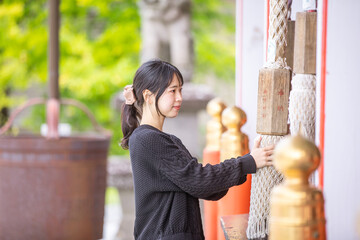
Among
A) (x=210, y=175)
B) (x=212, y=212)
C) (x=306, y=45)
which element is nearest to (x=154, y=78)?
(x=210, y=175)

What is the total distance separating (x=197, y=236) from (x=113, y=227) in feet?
11.7

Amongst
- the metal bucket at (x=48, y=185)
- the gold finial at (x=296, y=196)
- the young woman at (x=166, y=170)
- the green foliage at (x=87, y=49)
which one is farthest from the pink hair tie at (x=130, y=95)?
the green foliage at (x=87, y=49)

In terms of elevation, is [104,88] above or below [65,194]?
above

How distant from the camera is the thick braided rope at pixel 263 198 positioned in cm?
126

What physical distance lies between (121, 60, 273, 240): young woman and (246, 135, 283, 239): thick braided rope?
26 mm

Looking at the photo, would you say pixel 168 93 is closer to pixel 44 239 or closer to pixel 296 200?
pixel 296 200

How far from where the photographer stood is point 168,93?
57.1 inches

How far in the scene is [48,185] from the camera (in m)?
3.04

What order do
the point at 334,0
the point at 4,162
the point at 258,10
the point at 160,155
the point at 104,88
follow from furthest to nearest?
the point at 104,88 → the point at 4,162 → the point at 258,10 → the point at 160,155 → the point at 334,0

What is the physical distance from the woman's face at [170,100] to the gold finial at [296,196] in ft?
2.43

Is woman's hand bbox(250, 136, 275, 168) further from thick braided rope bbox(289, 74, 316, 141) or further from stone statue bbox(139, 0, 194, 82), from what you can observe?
stone statue bbox(139, 0, 194, 82)

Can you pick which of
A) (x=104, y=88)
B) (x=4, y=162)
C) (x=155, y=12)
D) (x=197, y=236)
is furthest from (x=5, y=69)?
(x=197, y=236)

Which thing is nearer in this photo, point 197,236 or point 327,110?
point 327,110

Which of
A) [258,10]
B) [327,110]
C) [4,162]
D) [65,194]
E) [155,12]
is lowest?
[65,194]
